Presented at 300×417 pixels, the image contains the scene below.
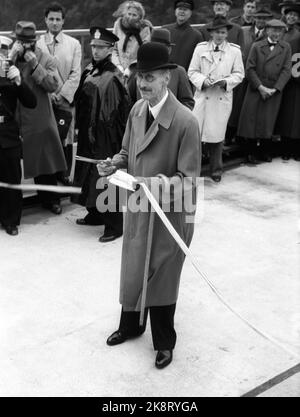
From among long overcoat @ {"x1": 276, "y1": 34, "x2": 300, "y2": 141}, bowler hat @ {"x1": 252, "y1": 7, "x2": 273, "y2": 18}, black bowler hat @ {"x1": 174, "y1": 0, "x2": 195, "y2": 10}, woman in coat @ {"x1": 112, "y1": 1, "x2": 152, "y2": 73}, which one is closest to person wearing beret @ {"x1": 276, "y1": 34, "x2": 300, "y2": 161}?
long overcoat @ {"x1": 276, "y1": 34, "x2": 300, "y2": 141}

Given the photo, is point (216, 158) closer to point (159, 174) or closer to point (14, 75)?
point (14, 75)

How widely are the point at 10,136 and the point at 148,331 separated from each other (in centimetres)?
217

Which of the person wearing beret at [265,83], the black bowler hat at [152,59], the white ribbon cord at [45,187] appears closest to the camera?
the black bowler hat at [152,59]

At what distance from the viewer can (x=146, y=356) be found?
3811 mm

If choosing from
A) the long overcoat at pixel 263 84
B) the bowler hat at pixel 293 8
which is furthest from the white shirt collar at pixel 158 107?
the bowler hat at pixel 293 8

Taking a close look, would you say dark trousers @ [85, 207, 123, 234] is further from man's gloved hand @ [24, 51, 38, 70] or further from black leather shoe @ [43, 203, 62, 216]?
man's gloved hand @ [24, 51, 38, 70]

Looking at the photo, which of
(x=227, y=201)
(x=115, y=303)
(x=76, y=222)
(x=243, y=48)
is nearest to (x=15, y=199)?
(x=76, y=222)

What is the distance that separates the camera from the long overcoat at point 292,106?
7869 millimetres

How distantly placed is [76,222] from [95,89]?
1229mm

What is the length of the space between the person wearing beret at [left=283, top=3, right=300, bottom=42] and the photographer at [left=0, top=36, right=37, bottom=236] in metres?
3.89

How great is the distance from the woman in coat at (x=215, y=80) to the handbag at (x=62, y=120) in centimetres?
148

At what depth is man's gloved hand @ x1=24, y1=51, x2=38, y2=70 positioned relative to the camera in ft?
17.8

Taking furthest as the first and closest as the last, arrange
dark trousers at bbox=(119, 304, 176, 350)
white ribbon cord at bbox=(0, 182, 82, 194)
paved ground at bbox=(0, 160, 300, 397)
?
white ribbon cord at bbox=(0, 182, 82, 194)
dark trousers at bbox=(119, 304, 176, 350)
paved ground at bbox=(0, 160, 300, 397)

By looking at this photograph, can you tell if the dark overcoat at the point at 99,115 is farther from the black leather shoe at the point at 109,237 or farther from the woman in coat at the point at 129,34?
the woman in coat at the point at 129,34
